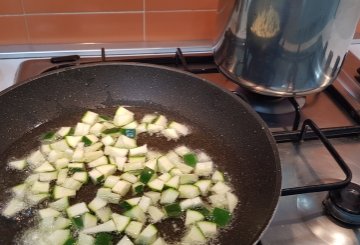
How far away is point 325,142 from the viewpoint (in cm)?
67

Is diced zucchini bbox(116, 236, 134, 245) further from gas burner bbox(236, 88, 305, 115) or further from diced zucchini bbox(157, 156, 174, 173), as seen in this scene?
gas burner bbox(236, 88, 305, 115)

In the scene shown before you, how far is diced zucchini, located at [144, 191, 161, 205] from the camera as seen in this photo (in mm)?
631

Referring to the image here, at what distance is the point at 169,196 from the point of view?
2.08 feet

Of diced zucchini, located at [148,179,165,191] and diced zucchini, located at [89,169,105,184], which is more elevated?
diced zucchini, located at [89,169,105,184]

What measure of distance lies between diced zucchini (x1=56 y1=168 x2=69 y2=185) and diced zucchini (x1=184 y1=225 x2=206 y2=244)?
227 millimetres

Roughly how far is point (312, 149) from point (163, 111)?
11.6 inches

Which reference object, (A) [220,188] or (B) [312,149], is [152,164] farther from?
(B) [312,149]

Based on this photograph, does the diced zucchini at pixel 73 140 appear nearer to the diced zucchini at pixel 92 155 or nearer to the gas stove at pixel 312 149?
the diced zucchini at pixel 92 155

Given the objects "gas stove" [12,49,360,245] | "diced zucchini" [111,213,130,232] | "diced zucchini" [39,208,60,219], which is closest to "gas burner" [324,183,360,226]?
"gas stove" [12,49,360,245]

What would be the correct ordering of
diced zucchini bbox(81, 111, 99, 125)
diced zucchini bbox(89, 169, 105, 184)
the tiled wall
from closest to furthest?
diced zucchini bbox(89, 169, 105, 184) < diced zucchini bbox(81, 111, 99, 125) < the tiled wall

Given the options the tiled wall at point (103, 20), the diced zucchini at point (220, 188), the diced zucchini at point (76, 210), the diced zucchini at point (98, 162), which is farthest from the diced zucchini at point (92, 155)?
the tiled wall at point (103, 20)

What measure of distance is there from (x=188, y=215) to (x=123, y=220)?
10 cm

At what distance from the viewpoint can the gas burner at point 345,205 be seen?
22.8 inches

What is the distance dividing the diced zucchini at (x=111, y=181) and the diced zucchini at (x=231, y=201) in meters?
0.18
